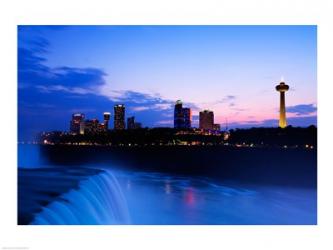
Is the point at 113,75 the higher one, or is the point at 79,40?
the point at 79,40

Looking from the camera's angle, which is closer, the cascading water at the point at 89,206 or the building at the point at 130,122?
the cascading water at the point at 89,206

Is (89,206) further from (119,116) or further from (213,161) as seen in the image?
(213,161)

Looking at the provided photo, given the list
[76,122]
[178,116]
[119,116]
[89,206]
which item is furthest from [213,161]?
[89,206]
